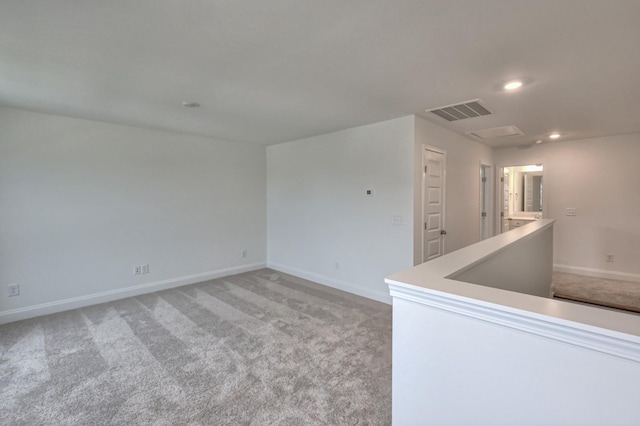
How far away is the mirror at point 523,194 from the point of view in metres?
6.98

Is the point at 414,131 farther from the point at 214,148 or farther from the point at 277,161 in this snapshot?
the point at 214,148

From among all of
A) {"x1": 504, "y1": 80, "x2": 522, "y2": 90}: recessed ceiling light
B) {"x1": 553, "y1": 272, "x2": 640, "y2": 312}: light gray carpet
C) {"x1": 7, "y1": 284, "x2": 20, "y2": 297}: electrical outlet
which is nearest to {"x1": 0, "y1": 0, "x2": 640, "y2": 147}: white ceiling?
{"x1": 504, "y1": 80, "x2": 522, "y2": 90}: recessed ceiling light

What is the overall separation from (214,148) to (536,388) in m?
5.08

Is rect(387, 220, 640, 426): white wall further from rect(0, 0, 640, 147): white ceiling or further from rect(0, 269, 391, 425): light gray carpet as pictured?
rect(0, 0, 640, 147): white ceiling

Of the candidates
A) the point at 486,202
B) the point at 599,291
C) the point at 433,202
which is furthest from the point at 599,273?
the point at 433,202

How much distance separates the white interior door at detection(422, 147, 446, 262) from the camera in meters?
3.96

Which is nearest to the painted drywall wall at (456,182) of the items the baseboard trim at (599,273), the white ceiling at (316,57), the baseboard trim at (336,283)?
the white ceiling at (316,57)

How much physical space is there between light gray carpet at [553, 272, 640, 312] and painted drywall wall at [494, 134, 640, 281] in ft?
1.16

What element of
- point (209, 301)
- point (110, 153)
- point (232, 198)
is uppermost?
point (110, 153)

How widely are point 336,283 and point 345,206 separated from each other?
1.20 metres

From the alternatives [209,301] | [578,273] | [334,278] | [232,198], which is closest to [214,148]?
[232,198]

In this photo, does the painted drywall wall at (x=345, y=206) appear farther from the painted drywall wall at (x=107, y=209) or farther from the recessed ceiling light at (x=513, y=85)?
the recessed ceiling light at (x=513, y=85)

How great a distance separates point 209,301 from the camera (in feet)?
13.1

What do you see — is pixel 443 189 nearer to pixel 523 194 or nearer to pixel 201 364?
pixel 201 364
